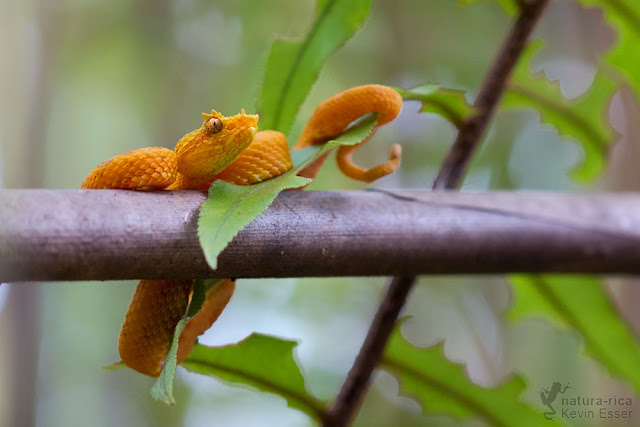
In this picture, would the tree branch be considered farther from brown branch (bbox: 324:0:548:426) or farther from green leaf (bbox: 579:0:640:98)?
green leaf (bbox: 579:0:640:98)

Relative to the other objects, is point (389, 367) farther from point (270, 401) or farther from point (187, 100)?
point (187, 100)

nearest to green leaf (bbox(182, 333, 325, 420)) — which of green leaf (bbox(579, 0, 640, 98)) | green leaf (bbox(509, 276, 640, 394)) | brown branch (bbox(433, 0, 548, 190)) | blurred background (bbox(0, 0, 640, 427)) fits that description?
brown branch (bbox(433, 0, 548, 190))

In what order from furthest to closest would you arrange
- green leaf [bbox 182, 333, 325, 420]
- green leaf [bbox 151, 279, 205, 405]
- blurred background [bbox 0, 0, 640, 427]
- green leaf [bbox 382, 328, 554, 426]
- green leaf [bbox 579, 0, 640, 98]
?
1. blurred background [bbox 0, 0, 640, 427]
2. green leaf [bbox 579, 0, 640, 98]
3. green leaf [bbox 382, 328, 554, 426]
4. green leaf [bbox 182, 333, 325, 420]
5. green leaf [bbox 151, 279, 205, 405]

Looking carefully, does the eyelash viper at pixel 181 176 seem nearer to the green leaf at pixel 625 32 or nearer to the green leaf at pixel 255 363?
the green leaf at pixel 255 363

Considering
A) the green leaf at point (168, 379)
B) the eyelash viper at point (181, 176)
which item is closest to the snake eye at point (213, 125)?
the eyelash viper at point (181, 176)

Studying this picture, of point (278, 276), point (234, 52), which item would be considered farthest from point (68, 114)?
point (278, 276)

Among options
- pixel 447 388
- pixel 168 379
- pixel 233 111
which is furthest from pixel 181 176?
pixel 233 111
